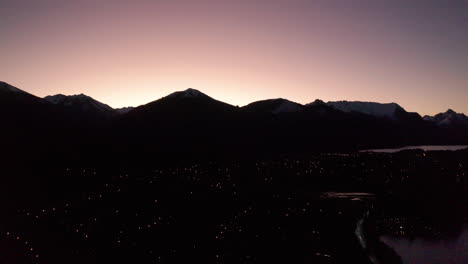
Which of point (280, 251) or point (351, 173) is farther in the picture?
point (351, 173)

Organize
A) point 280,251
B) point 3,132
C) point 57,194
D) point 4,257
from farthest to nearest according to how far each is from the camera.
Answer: point 3,132
point 57,194
point 280,251
point 4,257

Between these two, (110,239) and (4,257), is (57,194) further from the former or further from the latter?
(4,257)

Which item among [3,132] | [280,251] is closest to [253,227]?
[280,251]

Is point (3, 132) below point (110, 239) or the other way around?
the other way around

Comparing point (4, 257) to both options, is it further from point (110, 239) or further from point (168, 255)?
point (168, 255)

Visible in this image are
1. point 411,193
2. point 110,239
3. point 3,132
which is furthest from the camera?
point 3,132

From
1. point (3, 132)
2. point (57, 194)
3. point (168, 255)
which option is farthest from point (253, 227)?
point (3, 132)
